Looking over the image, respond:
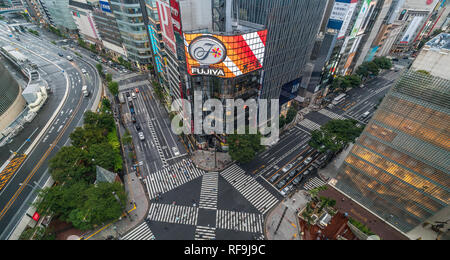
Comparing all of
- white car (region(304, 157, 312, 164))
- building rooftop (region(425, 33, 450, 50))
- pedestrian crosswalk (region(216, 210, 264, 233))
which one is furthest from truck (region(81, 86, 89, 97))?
building rooftop (region(425, 33, 450, 50))

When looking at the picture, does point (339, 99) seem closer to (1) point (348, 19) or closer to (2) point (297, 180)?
(1) point (348, 19)

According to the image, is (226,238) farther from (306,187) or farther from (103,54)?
(103,54)

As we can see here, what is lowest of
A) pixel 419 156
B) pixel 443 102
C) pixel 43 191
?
pixel 43 191

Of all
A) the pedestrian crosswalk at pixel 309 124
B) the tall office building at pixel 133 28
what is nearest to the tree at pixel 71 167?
the tall office building at pixel 133 28

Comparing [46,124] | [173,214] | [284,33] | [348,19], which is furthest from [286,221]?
[46,124]

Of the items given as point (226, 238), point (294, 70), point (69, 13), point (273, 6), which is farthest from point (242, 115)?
point (69, 13)

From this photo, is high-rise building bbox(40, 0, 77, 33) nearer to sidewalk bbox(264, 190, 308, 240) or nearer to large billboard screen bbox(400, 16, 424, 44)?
sidewalk bbox(264, 190, 308, 240)
